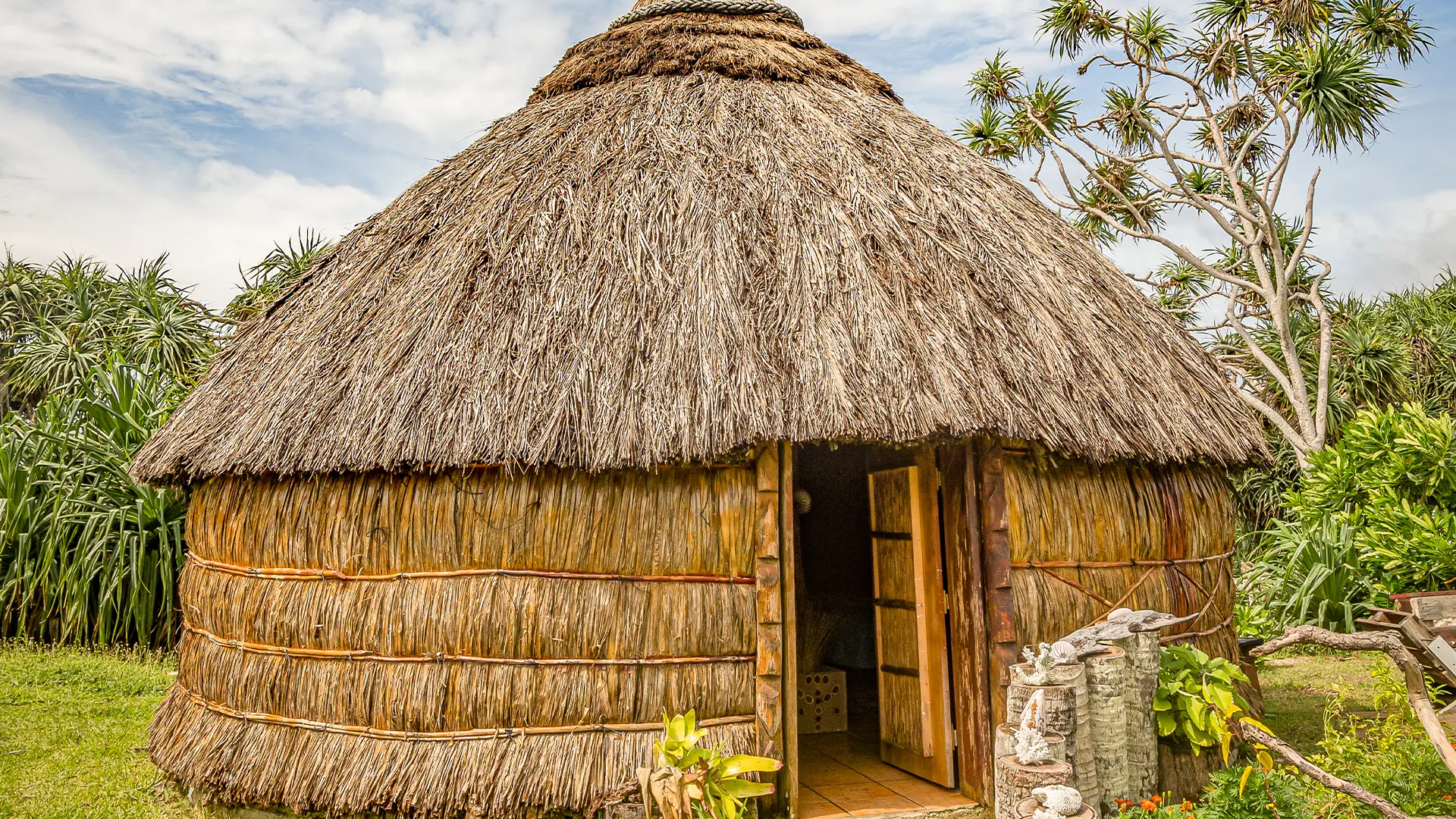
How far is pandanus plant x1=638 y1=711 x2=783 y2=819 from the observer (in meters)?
3.86

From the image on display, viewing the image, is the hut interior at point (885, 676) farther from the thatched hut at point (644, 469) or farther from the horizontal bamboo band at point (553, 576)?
the horizontal bamboo band at point (553, 576)

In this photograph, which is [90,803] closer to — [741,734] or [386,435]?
[386,435]

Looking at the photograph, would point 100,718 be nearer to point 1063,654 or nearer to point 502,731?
point 502,731

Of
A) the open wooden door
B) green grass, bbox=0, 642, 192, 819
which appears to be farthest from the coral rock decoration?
green grass, bbox=0, 642, 192, 819

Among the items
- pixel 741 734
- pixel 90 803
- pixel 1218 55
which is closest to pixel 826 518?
pixel 741 734

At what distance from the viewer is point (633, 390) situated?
14.8 feet

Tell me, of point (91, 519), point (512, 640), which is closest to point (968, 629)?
point (512, 640)

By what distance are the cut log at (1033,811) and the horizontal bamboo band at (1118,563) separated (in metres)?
1.41

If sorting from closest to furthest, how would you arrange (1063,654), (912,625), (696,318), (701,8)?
(1063,654)
(696,318)
(912,625)
(701,8)

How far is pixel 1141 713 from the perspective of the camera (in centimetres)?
456

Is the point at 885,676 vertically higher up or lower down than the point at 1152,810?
higher up

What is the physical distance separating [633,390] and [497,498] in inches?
33.0

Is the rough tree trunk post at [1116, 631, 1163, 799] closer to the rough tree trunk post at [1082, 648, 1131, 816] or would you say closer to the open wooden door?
the rough tree trunk post at [1082, 648, 1131, 816]

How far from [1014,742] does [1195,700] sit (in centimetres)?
120
